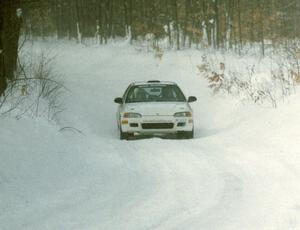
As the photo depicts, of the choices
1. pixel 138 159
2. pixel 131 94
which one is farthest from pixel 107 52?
pixel 138 159

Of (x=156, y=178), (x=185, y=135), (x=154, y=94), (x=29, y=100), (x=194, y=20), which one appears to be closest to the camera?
(x=156, y=178)

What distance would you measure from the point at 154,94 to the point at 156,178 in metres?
6.42

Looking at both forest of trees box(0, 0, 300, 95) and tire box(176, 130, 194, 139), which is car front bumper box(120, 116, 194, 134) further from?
forest of trees box(0, 0, 300, 95)

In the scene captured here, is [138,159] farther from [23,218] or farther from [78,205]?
[23,218]

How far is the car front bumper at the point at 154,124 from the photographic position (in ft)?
42.6

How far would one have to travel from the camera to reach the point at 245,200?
6516mm

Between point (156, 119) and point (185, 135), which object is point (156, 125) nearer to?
point (156, 119)

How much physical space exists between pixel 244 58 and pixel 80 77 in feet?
26.1

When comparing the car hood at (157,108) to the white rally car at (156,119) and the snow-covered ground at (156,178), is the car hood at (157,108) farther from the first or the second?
the snow-covered ground at (156,178)

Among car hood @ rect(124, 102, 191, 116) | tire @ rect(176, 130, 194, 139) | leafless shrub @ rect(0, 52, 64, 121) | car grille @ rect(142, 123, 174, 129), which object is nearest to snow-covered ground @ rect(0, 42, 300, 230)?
leafless shrub @ rect(0, 52, 64, 121)

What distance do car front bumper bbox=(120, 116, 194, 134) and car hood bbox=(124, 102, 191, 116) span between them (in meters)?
0.10

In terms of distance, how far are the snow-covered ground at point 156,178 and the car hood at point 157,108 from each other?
49.3 inches

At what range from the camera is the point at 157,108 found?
13086 millimetres

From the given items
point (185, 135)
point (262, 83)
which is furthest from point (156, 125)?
point (262, 83)
